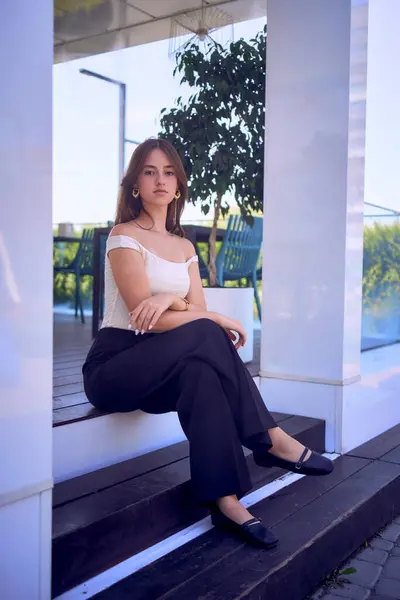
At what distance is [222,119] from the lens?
3.45m

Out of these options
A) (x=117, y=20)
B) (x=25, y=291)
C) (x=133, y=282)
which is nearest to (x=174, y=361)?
(x=133, y=282)

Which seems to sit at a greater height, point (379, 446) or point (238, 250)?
point (238, 250)

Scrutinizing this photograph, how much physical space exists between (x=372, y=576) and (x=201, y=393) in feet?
2.55

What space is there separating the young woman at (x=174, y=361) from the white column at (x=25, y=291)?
0.55 meters

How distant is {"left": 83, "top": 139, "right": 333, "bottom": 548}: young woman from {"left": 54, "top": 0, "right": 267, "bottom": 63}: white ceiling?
3090mm

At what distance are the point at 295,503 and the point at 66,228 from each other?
172 inches

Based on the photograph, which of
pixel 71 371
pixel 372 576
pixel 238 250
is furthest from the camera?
pixel 238 250

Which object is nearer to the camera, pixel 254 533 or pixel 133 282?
pixel 254 533

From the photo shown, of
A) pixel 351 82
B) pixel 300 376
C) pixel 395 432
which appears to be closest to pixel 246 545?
pixel 300 376

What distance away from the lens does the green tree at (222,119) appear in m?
3.39

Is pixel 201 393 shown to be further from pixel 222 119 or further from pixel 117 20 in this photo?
pixel 117 20

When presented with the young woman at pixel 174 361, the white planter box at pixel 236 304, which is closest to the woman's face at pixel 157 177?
the young woman at pixel 174 361

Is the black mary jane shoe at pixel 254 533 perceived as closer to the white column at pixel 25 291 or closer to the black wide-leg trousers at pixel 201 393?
the black wide-leg trousers at pixel 201 393

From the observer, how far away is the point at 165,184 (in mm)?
2162
